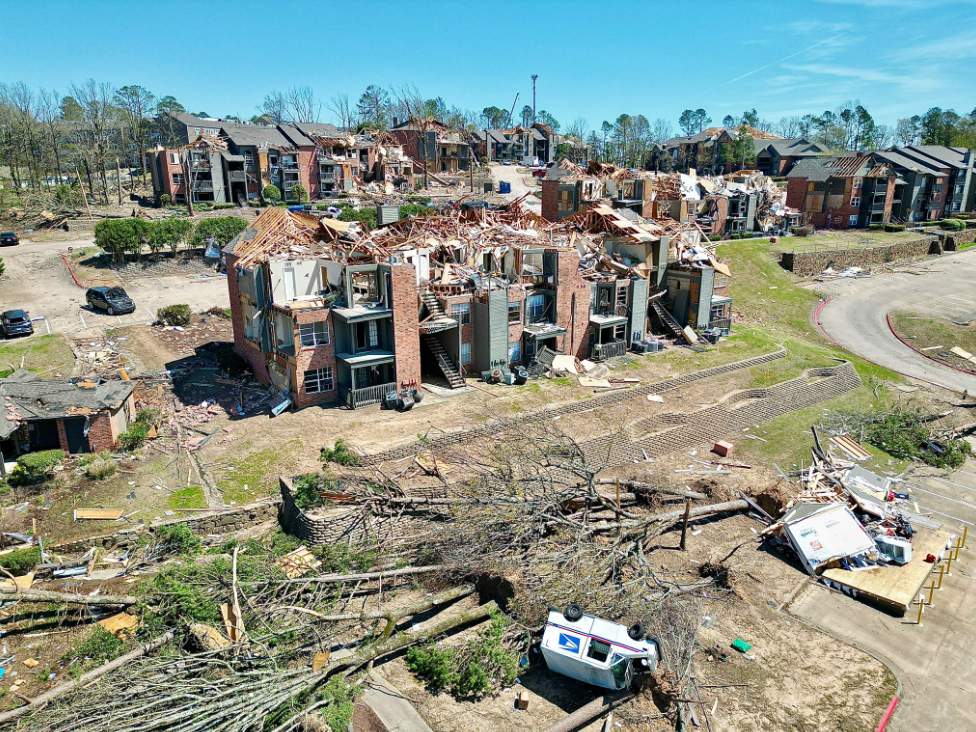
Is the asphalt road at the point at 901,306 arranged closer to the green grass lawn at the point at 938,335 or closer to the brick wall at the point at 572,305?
the green grass lawn at the point at 938,335

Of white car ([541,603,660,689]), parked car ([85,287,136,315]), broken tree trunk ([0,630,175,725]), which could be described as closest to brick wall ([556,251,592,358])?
white car ([541,603,660,689])

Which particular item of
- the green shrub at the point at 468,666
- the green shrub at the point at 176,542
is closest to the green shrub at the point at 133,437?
the green shrub at the point at 176,542

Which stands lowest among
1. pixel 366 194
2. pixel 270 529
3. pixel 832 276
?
pixel 270 529

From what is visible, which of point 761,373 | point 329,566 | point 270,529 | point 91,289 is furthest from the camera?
point 91,289

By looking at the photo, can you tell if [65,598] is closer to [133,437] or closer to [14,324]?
[133,437]

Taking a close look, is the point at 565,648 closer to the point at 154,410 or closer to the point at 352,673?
the point at 352,673

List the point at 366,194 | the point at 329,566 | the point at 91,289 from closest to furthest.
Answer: the point at 329,566 < the point at 91,289 < the point at 366,194

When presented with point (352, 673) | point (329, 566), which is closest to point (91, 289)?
point (329, 566)
